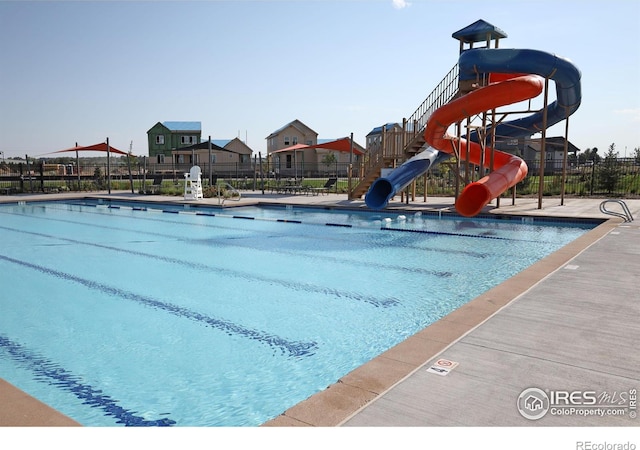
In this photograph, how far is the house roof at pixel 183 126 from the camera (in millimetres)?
47375

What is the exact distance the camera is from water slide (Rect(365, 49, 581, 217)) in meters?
10.9

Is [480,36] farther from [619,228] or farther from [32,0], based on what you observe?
[32,0]

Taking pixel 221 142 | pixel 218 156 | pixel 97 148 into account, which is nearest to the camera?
pixel 97 148

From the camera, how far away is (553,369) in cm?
286

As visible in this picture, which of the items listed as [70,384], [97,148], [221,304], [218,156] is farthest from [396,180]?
[218,156]

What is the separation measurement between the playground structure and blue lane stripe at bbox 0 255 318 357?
721 cm

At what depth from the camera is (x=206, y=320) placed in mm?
5133

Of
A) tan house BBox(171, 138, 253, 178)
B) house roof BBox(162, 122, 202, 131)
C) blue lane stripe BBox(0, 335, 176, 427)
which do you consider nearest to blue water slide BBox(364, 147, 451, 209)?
blue lane stripe BBox(0, 335, 176, 427)

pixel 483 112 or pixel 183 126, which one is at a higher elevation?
pixel 183 126

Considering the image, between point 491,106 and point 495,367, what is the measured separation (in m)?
9.41

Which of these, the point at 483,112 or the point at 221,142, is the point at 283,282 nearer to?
the point at 483,112

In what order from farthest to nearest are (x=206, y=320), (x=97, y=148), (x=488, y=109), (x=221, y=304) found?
(x=97, y=148)
(x=488, y=109)
(x=221, y=304)
(x=206, y=320)

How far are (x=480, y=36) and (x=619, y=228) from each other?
23.3 feet
